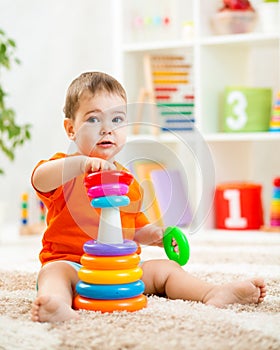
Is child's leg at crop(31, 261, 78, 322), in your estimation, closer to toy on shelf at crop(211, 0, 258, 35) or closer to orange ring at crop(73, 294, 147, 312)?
orange ring at crop(73, 294, 147, 312)

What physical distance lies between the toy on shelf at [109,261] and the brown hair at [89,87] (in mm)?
203

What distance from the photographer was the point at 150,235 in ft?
4.42

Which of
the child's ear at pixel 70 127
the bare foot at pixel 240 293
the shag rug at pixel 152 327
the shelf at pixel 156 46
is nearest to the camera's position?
the shag rug at pixel 152 327

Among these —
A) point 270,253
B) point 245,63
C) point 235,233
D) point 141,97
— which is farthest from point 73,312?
point 245,63

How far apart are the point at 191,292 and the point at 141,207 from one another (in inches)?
8.2

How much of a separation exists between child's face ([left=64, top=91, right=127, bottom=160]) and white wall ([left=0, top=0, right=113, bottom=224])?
1.88 meters

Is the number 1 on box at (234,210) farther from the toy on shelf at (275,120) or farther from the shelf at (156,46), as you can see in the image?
the shelf at (156,46)

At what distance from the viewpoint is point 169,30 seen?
285 centimetres

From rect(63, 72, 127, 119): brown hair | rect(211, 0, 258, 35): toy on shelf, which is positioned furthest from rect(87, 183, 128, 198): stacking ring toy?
rect(211, 0, 258, 35): toy on shelf

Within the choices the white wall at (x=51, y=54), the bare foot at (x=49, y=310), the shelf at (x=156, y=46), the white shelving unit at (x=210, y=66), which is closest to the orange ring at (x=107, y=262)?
the bare foot at (x=49, y=310)

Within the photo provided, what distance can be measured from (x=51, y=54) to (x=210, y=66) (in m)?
0.87

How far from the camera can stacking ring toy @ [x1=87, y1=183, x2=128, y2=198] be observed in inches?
44.8

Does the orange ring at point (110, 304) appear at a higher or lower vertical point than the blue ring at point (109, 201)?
lower

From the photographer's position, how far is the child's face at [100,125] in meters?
1.25
